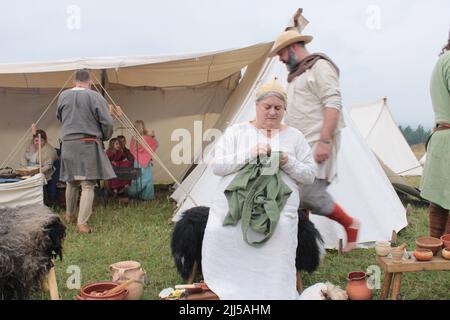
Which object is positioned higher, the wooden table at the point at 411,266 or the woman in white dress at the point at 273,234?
the woman in white dress at the point at 273,234

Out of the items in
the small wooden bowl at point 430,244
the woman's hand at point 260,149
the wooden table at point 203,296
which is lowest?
the wooden table at point 203,296

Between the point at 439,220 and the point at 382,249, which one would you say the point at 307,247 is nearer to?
the point at 382,249

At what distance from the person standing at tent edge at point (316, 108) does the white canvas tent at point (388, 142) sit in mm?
5330

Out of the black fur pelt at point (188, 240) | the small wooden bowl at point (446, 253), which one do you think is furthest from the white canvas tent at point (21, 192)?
the small wooden bowl at point (446, 253)

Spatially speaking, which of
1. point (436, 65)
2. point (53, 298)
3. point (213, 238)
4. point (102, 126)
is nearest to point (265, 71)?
point (102, 126)

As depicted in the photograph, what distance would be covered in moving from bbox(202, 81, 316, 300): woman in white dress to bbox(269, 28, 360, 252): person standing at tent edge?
26 centimetres

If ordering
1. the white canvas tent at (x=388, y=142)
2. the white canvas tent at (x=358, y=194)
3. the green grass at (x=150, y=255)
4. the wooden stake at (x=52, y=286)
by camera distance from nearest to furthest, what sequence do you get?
1. the wooden stake at (x=52, y=286)
2. the green grass at (x=150, y=255)
3. the white canvas tent at (x=358, y=194)
4. the white canvas tent at (x=388, y=142)

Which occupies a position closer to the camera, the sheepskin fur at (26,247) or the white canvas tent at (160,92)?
the sheepskin fur at (26,247)

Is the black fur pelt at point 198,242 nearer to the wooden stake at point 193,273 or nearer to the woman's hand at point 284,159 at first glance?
the wooden stake at point 193,273

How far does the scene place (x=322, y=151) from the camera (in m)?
2.73

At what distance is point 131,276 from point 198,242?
0.39 metres

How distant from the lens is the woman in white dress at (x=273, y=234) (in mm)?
2240

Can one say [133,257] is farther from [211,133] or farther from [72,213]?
[211,133]
